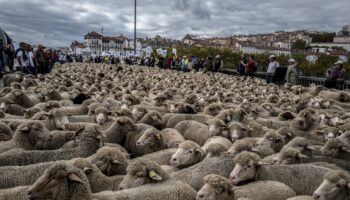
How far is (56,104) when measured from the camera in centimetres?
866

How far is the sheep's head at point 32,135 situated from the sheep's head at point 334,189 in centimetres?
415

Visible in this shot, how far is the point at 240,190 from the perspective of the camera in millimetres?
4566

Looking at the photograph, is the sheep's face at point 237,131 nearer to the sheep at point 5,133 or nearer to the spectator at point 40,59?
the sheep at point 5,133

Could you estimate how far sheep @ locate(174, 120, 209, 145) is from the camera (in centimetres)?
728

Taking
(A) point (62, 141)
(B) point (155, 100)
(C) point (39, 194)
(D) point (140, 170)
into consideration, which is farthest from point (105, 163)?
(B) point (155, 100)

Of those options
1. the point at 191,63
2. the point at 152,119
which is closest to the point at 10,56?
the point at 191,63

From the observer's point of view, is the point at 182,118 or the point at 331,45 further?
the point at 331,45

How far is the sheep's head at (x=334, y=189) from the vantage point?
171 inches

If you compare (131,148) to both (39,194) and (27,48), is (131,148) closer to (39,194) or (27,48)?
(39,194)

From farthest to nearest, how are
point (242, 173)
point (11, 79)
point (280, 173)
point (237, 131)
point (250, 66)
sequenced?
point (250, 66), point (11, 79), point (237, 131), point (280, 173), point (242, 173)

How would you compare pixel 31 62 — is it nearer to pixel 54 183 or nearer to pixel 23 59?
pixel 23 59

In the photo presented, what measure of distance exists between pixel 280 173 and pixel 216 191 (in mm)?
1406

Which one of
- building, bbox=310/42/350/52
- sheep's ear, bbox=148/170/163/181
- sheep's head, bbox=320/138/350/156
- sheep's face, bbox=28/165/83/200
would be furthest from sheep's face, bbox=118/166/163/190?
building, bbox=310/42/350/52

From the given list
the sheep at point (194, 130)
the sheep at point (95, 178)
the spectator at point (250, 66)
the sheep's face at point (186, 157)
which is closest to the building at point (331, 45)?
the spectator at point (250, 66)
